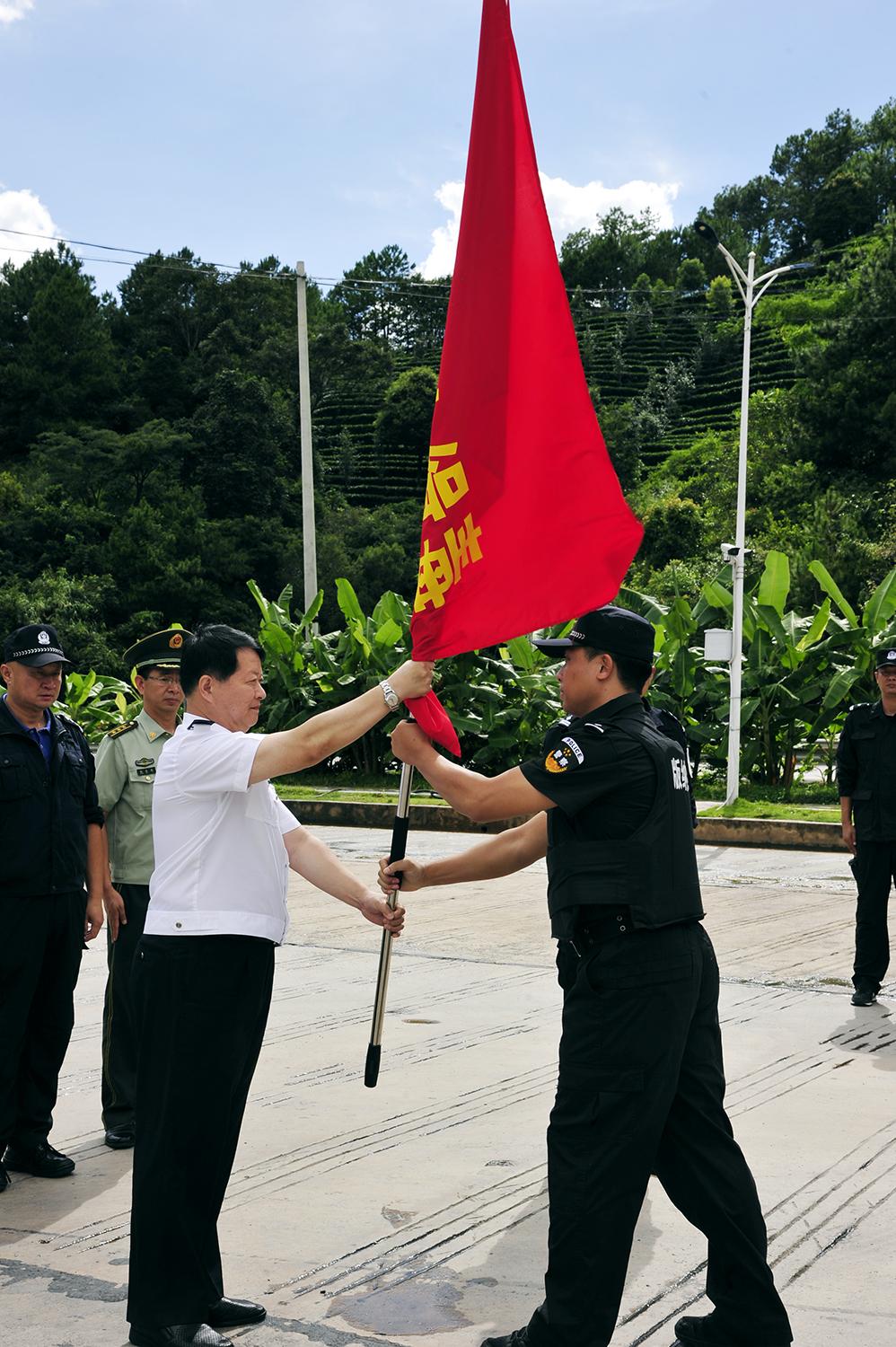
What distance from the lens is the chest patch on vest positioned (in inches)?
131

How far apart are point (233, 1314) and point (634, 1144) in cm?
124

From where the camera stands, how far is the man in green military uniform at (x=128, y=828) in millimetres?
5367

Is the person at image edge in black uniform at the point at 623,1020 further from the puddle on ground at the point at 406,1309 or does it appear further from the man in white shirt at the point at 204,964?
the man in white shirt at the point at 204,964

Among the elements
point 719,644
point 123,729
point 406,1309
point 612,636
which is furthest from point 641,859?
→ point 719,644

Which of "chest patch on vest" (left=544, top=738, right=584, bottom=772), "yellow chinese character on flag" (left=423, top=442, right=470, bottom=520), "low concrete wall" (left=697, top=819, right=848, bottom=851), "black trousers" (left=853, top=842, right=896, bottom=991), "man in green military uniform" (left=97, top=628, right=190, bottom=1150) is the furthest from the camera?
"low concrete wall" (left=697, top=819, right=848, bottom=851)

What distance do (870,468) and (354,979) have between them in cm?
5175

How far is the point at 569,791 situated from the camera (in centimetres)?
332

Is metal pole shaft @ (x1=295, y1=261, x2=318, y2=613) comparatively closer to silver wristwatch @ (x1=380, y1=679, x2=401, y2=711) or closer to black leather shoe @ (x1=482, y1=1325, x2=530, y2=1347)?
silver wristwatch @ (x1=380, y1=679, x2=401, y2=711)

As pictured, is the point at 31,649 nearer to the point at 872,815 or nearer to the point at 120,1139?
the point at 120,1139

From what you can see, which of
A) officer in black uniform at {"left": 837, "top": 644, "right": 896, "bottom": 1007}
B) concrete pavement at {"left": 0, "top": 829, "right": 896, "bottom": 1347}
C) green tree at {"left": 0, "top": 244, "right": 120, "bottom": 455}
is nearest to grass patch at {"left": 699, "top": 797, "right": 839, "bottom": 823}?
concrete pavement at {"left": 0, "top": 829, "right": 896, "bottom": 1347}

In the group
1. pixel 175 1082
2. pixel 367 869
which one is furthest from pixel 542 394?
pixel 367 869

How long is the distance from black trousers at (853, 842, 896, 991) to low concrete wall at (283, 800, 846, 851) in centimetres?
637

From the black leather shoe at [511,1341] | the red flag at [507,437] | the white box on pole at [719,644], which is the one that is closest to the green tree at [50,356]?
the white box on pole at [719,644]

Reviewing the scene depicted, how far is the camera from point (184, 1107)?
3.52 meters
